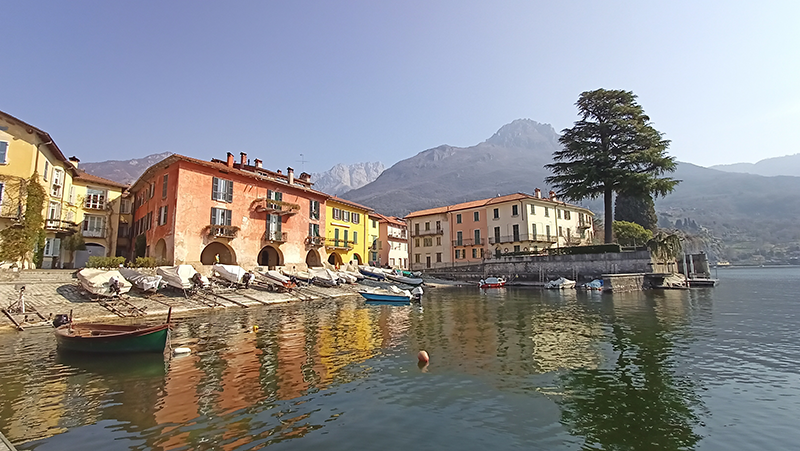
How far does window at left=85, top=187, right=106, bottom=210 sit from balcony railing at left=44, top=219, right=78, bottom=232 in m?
3.99

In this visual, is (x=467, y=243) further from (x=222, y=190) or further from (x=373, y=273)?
(x=222, y=190)

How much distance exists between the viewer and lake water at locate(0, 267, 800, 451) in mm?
6852

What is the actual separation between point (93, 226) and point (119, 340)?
34.5 metres

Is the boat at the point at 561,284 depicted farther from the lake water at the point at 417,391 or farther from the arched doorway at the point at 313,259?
the arched doorway at the point at 313,259

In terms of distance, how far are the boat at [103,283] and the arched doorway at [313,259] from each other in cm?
2210

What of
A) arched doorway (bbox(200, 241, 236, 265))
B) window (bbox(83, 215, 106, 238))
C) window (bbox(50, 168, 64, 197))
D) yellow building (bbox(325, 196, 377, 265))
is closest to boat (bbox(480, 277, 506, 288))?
yellow building (bbox(325, 196, 377, 265))

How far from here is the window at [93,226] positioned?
125ft

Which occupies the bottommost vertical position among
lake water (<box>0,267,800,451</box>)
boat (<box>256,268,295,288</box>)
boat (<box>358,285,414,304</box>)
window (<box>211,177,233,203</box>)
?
lake water (<box>0,267,800,451</box>)

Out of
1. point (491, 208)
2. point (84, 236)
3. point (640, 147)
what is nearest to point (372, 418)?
point (84, 236)

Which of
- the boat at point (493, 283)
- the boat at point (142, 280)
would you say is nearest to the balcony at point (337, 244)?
the boat at point (493, 283)

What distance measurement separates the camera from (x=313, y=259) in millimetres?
45688

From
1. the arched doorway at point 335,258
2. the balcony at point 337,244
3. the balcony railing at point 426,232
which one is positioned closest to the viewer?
the balcony at point 337,244

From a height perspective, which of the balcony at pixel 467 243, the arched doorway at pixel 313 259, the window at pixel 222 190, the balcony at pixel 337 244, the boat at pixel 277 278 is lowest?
the boat at pixel 277 278

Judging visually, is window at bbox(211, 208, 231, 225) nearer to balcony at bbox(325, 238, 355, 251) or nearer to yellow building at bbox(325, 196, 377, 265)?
balcony at bbox(325, 238, 355, 251)
